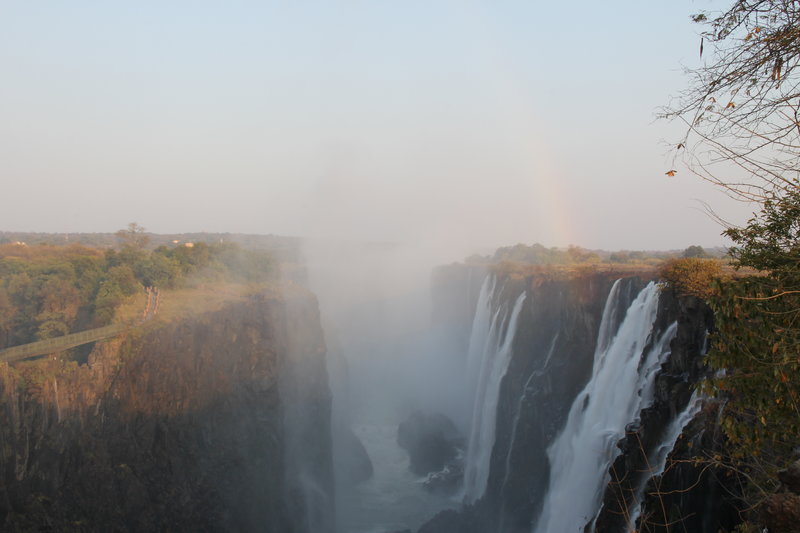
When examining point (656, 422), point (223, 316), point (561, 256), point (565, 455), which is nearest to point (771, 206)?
point (656, 422)

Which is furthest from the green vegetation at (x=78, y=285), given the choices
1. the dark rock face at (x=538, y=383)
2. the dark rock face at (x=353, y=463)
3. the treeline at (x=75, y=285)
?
the dark rock face at (x=538, y=383)

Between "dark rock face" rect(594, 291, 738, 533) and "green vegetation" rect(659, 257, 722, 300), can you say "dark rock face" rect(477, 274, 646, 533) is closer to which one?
"green vegetation" rect(659, 257, 722, 300)

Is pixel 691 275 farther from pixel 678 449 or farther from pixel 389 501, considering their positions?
pixel 389 501

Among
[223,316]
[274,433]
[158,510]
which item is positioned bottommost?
[158,510]

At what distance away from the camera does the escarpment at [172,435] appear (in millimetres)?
15430

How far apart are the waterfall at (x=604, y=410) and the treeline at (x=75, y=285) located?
1795 cm

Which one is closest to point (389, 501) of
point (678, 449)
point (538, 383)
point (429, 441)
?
point (429, 441)

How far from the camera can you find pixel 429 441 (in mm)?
29031

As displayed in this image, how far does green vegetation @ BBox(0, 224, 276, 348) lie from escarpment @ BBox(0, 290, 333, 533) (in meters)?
4.21

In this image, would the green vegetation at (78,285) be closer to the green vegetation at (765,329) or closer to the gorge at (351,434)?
the gorge at (351,434)

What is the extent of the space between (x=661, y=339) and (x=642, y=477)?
357 cm

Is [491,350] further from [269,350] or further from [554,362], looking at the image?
[269,350]

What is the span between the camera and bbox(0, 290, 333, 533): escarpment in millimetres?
15430

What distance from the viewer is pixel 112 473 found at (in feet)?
52.1
